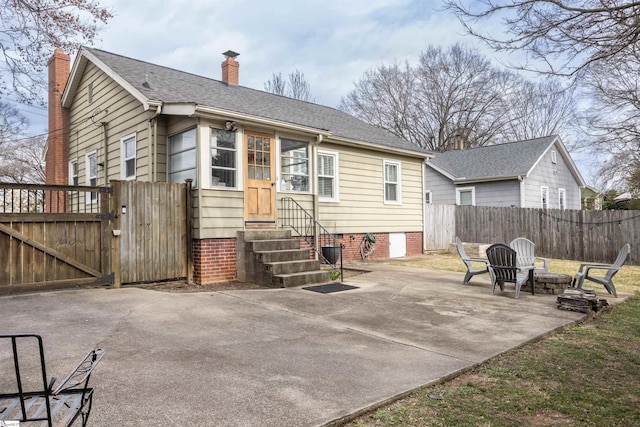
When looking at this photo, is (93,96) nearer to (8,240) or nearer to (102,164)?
(102,164)

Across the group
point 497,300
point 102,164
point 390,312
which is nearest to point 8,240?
point 102,164

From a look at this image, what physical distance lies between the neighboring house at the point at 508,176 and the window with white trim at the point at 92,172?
51.8 ft

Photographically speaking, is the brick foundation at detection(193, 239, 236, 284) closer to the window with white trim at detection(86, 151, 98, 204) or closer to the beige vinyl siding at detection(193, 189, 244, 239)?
the beige vinyl siding at detection(193, 189, 244, 239)

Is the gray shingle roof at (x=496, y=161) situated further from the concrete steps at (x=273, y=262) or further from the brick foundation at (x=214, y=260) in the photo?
the brick foundation at (x=214, y=260)

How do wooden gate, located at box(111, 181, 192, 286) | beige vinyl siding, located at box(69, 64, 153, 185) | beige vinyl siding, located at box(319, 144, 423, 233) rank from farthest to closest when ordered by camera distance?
beige vinyl siding, located at box(319, 144, 423, 233) < beige vinyl siding, located at box(69, 64, 153, 185) < wooden gate, located at box(111, 181, 192, 286)

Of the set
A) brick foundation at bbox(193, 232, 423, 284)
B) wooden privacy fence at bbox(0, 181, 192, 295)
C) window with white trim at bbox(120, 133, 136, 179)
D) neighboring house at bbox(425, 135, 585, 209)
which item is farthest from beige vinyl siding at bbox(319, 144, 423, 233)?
neighboring house at bbox(425, 135, 585, 209)

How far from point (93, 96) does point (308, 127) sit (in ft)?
22.5

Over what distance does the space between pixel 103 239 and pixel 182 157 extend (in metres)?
2.48

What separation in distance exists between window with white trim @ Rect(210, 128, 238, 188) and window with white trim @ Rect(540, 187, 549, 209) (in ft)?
57.8

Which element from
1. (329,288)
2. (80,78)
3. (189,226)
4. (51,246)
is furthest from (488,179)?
(51,246)

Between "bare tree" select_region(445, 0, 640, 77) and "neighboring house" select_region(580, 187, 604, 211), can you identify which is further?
"neighboring house" select_region(580, 187, 604, 211)

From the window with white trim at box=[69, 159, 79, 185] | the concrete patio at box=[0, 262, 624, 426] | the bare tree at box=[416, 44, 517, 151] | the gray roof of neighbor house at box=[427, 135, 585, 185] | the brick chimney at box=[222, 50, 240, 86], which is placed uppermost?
the bare tree at box=[416, 44, 517, 151]

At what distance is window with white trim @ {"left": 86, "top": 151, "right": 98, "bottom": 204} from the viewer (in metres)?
12.0

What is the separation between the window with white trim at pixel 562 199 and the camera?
22922mm
